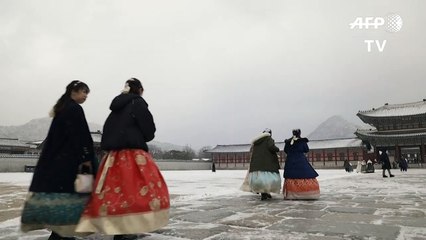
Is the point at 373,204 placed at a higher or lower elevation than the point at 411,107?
lower

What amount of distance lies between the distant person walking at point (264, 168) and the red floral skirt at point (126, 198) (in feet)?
12.3

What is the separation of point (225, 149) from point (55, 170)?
47.6m

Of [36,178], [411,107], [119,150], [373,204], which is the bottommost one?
[373,204]

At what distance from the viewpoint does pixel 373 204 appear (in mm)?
5418

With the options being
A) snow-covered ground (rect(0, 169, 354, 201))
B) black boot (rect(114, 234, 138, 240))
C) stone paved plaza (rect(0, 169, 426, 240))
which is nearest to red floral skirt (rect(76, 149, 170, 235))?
black boot (rect(114, 234, 138, 240))

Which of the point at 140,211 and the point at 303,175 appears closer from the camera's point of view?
the point at 140,211

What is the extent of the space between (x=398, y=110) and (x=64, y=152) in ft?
129

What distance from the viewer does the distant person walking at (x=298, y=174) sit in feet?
20.7

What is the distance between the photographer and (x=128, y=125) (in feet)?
9.85

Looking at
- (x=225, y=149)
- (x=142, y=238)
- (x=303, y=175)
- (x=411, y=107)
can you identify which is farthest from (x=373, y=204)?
(x=225, y=149)

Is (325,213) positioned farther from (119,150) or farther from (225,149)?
(225,149)

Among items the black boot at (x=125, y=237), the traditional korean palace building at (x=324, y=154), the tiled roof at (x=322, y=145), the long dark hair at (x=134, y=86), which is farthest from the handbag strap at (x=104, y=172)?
the tiled roof at (x=322, y=145)

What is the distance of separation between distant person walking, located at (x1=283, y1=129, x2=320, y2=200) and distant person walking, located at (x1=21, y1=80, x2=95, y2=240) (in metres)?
4.43

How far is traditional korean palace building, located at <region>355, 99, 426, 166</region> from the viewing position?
108 ft
